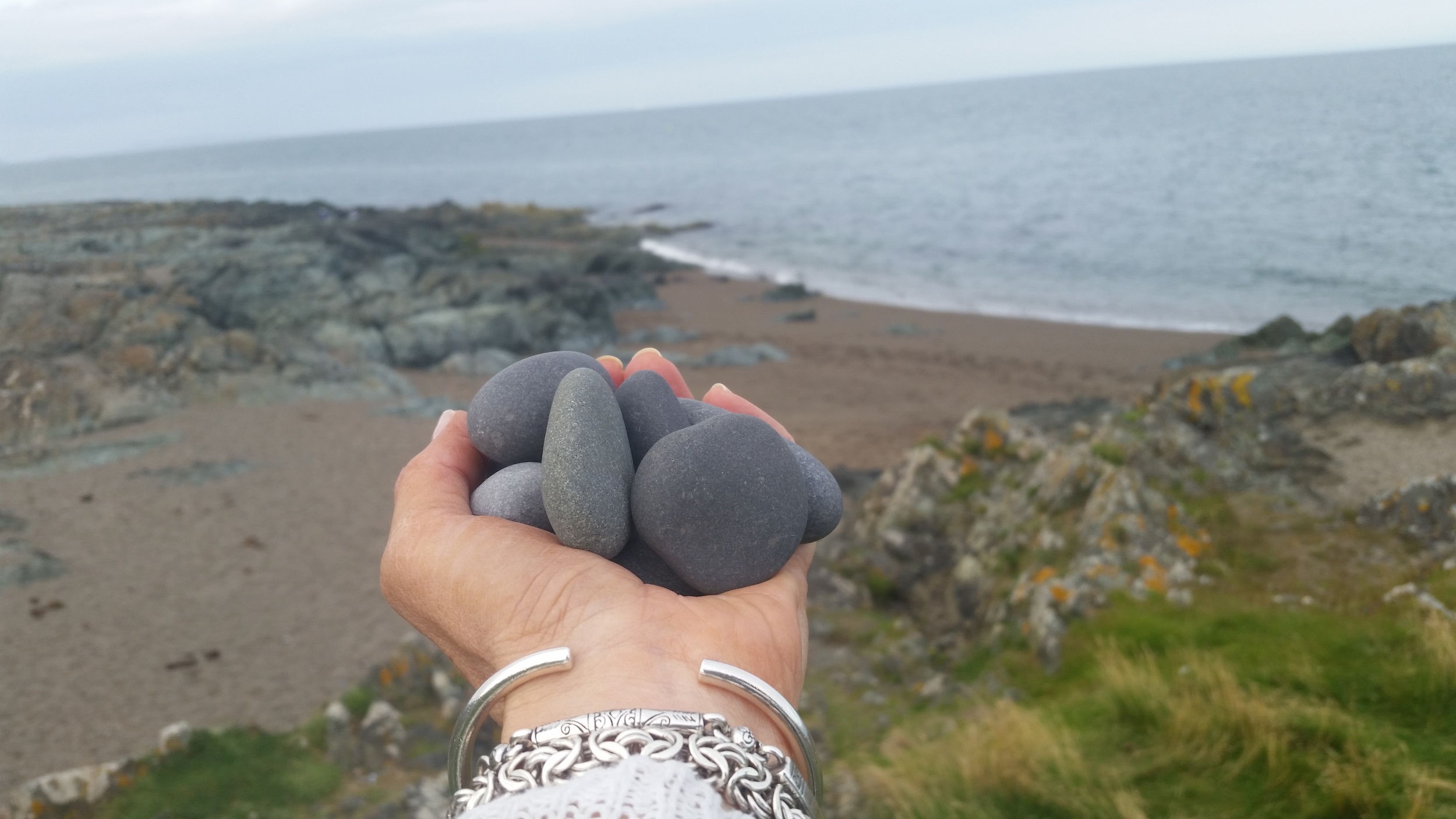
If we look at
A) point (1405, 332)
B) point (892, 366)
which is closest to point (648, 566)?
point (1405, 332)

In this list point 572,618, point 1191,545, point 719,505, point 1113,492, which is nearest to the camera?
point 572,618

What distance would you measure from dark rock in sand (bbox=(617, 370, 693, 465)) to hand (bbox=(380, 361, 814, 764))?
0.51 meters

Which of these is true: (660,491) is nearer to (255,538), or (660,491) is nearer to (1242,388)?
(1242,388)

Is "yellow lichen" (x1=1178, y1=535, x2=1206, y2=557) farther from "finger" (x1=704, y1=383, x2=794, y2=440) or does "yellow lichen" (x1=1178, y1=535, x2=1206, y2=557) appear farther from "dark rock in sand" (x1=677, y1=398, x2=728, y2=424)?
"dark rock in sand" (x1=677, y1=398, x2=728, y2=424)

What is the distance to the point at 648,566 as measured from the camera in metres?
2.43

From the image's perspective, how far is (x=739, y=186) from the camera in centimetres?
6006

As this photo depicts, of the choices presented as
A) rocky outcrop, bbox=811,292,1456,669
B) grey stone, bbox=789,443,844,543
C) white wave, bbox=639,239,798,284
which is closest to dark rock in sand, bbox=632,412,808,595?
grey stone, bbox=789,443,844,543

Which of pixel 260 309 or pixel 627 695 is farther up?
pixel 627 695

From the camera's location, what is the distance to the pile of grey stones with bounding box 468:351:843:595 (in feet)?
7.32

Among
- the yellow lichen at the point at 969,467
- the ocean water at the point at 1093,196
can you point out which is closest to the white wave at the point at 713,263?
the ocean water at the point at 1093,196

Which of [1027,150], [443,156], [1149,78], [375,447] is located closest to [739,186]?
[1027,150]

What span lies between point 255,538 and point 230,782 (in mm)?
5794

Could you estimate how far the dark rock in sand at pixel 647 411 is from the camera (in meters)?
2.65

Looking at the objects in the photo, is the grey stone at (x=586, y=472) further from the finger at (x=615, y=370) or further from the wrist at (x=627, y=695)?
the finger at (x=615, y=370)
